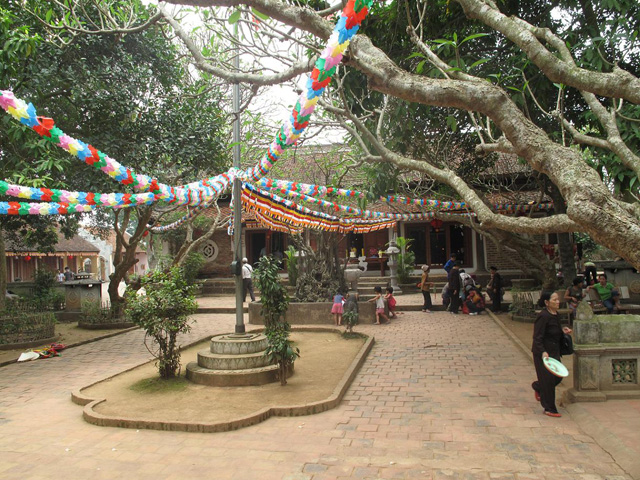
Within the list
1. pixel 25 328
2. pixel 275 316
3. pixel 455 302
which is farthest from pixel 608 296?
pixel 25 328

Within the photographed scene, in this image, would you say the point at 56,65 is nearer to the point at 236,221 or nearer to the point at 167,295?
the point at 236,221

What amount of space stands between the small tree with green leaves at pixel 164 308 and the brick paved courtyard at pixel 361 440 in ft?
4.75

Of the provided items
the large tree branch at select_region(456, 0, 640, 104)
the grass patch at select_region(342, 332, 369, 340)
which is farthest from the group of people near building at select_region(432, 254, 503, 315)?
the large tree branch at select_region(456, 0, 640, 104)

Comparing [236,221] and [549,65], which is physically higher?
[549,65]

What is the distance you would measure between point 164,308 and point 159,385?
3.85ft

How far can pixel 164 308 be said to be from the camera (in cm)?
746

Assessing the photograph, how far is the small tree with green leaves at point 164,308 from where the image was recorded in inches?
294

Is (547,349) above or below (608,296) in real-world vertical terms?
below

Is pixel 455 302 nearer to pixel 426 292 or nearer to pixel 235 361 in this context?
pixel 426 292

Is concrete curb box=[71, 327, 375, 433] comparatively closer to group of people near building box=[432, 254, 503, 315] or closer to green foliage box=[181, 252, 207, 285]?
group of people near building box=[432, 254, 503, 315]

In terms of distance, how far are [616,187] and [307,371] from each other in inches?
256

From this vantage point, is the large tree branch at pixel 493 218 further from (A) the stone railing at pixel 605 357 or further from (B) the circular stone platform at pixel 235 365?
(B) the circular stone platform at pixel 235 365

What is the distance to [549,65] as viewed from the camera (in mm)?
5086

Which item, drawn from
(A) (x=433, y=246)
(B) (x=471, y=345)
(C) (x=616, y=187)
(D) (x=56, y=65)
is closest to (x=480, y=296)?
(B) (x=471, y=345)
